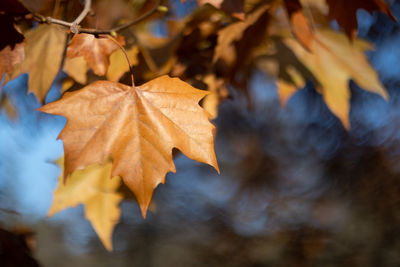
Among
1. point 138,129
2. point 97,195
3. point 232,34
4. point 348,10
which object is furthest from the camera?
point 97,195

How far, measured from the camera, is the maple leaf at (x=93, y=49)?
439 mm

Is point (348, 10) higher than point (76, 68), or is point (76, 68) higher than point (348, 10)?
point (348, 10)

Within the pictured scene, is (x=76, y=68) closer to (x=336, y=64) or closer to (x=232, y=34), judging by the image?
(x=232, y=34)

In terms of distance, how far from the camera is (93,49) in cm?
46

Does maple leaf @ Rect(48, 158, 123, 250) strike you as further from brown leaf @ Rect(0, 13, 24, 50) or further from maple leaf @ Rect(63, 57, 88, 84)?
brown leaf @ Rect(0, 13, 24, 50)

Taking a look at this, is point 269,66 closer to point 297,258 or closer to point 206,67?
point 206,67

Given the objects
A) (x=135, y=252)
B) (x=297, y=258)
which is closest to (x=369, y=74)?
(x=297, y=258)

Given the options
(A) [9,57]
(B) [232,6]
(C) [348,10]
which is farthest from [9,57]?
(C) [348,10]

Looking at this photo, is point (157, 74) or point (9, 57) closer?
point (9, 57)

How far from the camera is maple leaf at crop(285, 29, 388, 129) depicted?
2.57 ft

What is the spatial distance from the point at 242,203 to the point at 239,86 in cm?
345

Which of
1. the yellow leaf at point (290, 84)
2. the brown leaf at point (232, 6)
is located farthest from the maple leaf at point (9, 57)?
the yellow leaf at point (290, 84)

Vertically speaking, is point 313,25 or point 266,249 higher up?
point 313,25

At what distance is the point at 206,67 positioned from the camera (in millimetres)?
784
